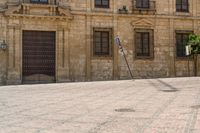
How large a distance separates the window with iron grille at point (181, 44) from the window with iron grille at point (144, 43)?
2.11 m

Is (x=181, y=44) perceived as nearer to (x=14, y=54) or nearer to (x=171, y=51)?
(x=171, y=51)

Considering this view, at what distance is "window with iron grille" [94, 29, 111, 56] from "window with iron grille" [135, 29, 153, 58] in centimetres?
199

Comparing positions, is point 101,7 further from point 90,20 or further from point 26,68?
point 26,68

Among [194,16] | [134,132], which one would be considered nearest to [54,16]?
[194,16]

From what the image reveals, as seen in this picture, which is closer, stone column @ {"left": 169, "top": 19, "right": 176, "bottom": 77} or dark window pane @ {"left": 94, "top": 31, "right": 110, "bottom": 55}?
dark window pane @ {"left": 94, "top": 31, "right": 110, "bottom": 55}

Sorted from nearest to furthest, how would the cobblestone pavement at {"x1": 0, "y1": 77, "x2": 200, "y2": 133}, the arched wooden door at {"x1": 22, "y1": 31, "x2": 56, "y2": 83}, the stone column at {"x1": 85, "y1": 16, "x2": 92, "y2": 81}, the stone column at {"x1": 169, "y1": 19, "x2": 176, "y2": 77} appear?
1. the cobblestone pavement at {"x1": 0, "y1": 77, "x2": 200, "y2": 133}
2. the arched wooden door at {"x1": 22, "y1": 31, "x2": 56, "y2": 83}
3. the stone column at {"x1": 85, "y1": 16, "x2": 92, "y2": 81}
4. the stone column at {"x1": 169, "y1": 19, "x2": 176, "y2": 77}

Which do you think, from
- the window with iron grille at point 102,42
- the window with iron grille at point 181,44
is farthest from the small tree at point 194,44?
the window with iron grille at point 102,42

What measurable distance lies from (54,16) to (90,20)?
8.19 feet

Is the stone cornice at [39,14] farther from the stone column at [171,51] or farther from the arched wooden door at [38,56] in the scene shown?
the stone column at [171,51]

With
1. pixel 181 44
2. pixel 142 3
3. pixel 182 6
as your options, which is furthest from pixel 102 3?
A: pixel 181 44

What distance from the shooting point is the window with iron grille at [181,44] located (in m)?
26.3

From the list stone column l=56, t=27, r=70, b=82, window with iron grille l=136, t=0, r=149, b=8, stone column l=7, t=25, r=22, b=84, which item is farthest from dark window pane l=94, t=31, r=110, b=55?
stone column l=7, t=25, r=22, b=84

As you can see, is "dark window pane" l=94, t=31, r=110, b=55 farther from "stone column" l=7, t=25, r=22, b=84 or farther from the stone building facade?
"stone column" l=7, t=25, r=22, b=84

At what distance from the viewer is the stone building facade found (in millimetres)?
22938
